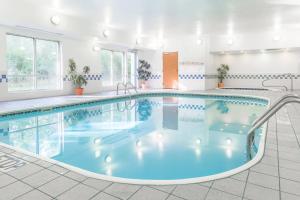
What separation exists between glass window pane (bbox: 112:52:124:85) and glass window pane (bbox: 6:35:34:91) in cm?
442

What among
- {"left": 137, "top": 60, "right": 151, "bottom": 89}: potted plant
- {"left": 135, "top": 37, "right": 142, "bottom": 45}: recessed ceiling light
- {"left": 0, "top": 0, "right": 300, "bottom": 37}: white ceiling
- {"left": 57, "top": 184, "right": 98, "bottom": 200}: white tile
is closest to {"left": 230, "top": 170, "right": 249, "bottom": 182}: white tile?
{"left": 57, "top": 184, "right": 98, "bottom": 200}: white tile

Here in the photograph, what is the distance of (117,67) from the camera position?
12.2 m

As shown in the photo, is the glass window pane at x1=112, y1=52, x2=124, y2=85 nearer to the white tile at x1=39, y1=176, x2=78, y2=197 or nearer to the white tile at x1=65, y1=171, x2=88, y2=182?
the white tile at x1=65, y1=171, x2=88, y2=182

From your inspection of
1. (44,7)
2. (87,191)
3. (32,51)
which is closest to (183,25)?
(44,7)

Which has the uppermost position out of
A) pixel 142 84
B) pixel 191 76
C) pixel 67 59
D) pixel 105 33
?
pixel 105 33

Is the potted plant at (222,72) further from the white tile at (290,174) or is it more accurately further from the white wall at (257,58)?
the white tile at (290,174)

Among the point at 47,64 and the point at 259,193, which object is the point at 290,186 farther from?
the point at 47,64

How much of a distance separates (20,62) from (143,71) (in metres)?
6.25

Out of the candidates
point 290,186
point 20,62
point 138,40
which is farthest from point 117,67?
point 290,186

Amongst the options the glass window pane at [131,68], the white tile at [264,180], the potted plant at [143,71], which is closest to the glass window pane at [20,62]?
the glass window pane at [131,68]

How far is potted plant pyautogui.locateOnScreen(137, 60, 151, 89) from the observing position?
41.4ft

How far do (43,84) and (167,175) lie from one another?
7.28 metres

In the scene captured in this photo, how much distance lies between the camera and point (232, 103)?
315 inches

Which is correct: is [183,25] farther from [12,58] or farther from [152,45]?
[12,58]
